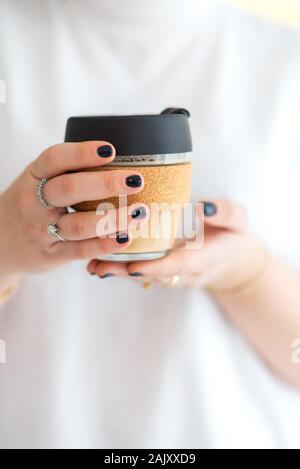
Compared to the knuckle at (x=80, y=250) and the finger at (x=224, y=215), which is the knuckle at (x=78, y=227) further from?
the finger at (x=224, y=215)

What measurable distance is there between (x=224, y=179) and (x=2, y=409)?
1.32 feet

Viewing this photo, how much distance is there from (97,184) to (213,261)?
26 cm

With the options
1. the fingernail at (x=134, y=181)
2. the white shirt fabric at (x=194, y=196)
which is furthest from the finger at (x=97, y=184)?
the white shirt fabric at (x=194, y=196)

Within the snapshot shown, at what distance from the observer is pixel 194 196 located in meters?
0.66

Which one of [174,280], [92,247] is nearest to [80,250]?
[92,247]

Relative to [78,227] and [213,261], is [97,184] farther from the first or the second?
[213,261]

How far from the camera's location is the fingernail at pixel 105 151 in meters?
0.39

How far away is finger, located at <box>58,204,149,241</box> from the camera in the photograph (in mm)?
412

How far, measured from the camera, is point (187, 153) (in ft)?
1.46

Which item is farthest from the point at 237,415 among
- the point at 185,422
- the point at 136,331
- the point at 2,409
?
the point at 2,409

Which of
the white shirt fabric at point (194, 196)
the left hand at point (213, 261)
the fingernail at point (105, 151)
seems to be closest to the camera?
the fingernail at point (105, 151)

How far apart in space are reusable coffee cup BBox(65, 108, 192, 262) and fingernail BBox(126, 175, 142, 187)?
0.03 ft

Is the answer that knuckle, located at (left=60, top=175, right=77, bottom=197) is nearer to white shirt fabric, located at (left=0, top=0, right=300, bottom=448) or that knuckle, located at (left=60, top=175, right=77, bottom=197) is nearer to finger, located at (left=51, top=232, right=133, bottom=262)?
finger, located at (left=51, top=232, right=133, bottom=262)
